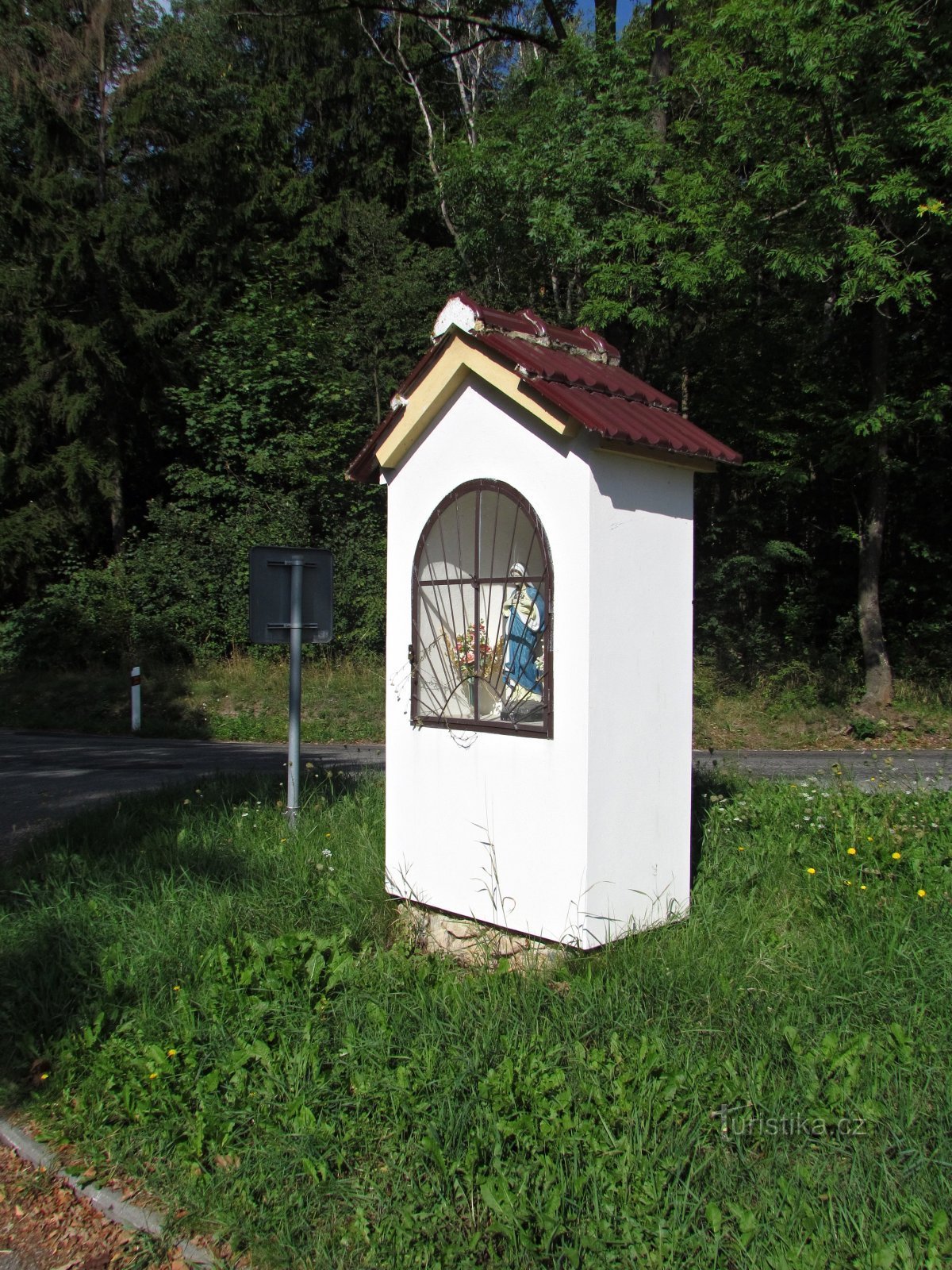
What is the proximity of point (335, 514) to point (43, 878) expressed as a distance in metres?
15.3

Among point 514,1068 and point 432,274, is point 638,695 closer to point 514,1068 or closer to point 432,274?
point 514,1068

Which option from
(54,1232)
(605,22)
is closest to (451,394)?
(54,1232)

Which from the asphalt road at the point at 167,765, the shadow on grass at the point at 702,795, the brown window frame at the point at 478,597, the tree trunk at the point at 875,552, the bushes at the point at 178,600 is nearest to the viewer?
the brown window frame at the point at 478,597

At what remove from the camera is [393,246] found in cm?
2214

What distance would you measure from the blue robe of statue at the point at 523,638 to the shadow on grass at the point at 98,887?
155 centimetres

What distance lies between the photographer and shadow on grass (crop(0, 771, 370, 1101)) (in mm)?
3998

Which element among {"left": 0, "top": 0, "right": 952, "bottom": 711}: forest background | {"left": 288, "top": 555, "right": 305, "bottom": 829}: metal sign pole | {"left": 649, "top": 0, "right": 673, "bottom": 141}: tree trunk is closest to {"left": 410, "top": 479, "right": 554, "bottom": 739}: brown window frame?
{"left": 288, "top": 555, "right": 305, "bottom": 829}: metal sign pole

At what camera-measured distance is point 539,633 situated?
185 inches

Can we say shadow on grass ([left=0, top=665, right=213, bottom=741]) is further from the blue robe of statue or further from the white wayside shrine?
the blue robe of statue

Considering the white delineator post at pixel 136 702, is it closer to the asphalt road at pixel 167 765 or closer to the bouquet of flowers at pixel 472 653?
the asphalt road at pixel 167 765

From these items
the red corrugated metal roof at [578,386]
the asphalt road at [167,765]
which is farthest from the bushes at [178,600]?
the red corrugated metal roof at [578,386]

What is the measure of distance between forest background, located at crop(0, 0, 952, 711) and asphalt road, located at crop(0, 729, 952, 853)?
12.5ft

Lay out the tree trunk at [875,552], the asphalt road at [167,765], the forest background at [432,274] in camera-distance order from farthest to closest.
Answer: the tree trunk at [875,552]
the forest background at [432,274]
the asphalt road at [167,765]

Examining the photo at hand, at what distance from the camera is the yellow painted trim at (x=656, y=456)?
13.8 ft
